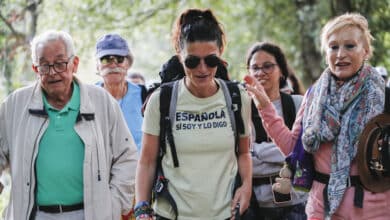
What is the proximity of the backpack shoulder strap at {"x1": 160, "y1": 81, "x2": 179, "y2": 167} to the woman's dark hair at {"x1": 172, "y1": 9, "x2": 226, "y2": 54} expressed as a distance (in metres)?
0.27

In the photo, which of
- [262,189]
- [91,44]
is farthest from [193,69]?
[91,44]

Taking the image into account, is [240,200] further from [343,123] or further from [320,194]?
[343,123]

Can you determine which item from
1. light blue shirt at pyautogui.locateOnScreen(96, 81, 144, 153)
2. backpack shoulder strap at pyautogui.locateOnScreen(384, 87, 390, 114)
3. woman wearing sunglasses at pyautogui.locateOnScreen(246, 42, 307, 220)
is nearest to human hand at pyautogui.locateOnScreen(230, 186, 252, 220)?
backpack shoulder strap at pyautogui.locateOnScreen(384, 87, 390, 114)

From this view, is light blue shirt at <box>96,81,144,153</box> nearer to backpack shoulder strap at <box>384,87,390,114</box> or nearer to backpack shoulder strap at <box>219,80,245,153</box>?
backpack shoulder strap at <box>219,80,245,153</box>

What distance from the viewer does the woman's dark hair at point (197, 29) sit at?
167 inches

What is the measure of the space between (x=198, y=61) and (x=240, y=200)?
85cm

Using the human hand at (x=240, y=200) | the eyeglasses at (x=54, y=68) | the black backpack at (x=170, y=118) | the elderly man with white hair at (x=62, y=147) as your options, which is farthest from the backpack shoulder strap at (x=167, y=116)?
the eyeglasses at (x=54, y=68)

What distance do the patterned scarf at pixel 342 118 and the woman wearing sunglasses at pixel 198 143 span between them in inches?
17.5

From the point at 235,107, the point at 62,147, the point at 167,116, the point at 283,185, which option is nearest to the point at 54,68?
the point at 62,147

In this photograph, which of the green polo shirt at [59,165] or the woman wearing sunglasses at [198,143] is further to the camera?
the green polo shirt at [59,165]

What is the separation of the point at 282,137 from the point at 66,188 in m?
1.41

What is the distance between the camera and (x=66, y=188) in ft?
14.9

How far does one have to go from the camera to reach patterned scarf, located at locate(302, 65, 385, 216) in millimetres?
4359

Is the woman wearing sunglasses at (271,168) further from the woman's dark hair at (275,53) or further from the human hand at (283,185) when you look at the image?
the human hand at (283,185)
